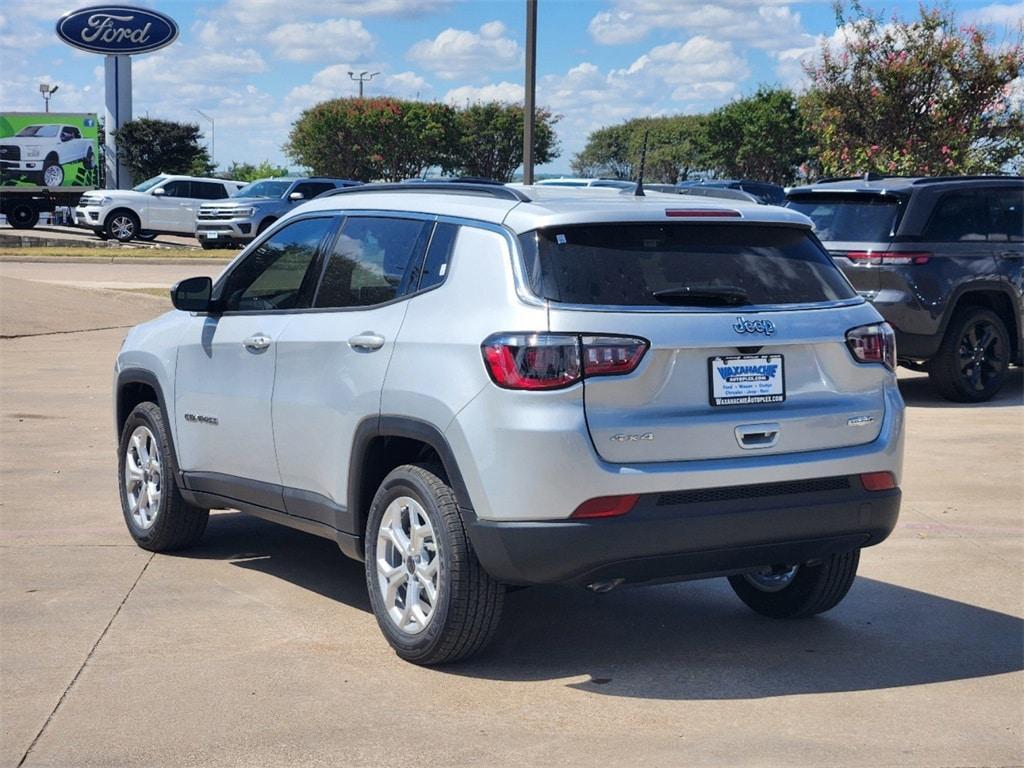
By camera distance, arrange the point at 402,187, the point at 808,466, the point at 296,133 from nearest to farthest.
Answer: the point at 808,466
the point at 402,187
the point at 296,133

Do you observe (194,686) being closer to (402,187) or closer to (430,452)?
(430,452)

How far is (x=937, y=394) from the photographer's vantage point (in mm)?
13156

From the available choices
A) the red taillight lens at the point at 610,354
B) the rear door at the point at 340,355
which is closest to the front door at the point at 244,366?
the rear door at the point at 340,355

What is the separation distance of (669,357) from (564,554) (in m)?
0.75

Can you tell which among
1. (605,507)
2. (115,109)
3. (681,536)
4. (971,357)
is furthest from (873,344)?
(115,109)

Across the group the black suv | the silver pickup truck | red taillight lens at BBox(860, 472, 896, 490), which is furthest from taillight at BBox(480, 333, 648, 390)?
the silver pickup truck

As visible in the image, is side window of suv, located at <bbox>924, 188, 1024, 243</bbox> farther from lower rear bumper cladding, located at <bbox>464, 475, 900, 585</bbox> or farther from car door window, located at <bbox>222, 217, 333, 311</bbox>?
lower rear bumper cladding, located at <bbox>464, 475, 900, 585</bbox>

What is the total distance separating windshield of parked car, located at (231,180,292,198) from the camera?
33.8 m

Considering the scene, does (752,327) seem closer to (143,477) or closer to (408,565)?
(408,565)

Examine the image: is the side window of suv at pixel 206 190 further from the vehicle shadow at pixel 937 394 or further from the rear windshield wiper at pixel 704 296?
the rear windshield wiper at pixel 704 296

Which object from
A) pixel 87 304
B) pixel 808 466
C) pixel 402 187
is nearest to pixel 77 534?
pixel 402 187

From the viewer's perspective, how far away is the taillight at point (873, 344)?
5301mm

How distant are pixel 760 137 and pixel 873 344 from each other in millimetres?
64558

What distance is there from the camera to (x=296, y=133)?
6825cm
